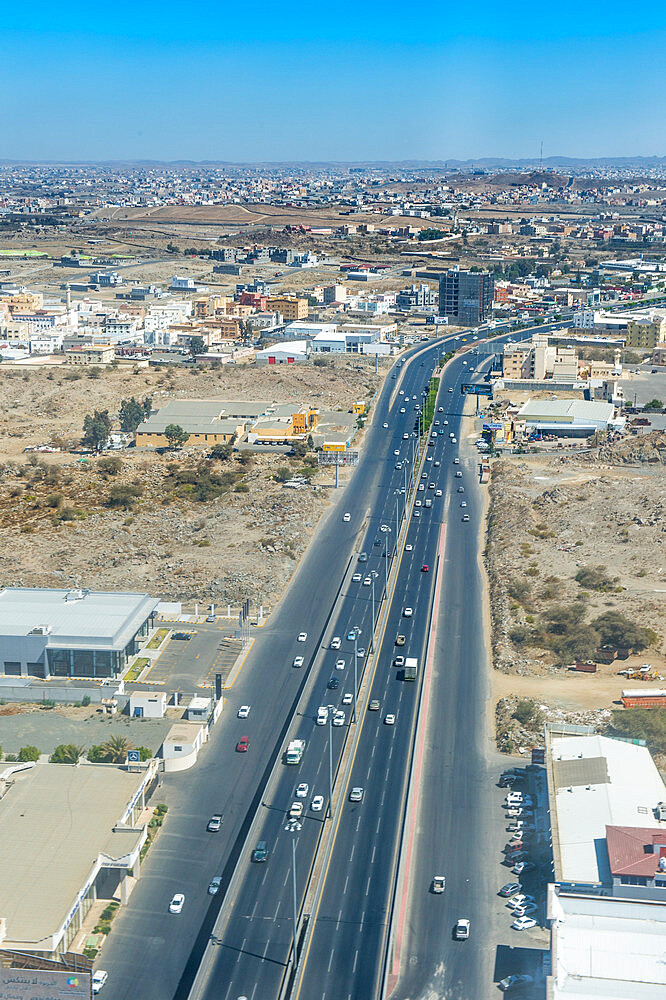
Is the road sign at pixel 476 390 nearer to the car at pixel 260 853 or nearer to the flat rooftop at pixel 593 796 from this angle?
the flat rooftop at pixel 593 796

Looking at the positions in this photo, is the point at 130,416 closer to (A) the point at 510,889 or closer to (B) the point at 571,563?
(B) the point at 571,563

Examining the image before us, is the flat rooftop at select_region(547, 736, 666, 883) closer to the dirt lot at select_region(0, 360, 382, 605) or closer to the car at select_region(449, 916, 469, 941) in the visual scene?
the car at select_region(449, 916, 469, 941)

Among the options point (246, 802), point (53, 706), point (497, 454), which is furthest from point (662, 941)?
point (497, 454)

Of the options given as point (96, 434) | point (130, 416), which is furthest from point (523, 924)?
point (130, 416)

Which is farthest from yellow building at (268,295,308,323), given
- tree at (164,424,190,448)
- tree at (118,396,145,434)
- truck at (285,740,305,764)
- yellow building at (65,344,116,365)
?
truck at (285,740,305,764)

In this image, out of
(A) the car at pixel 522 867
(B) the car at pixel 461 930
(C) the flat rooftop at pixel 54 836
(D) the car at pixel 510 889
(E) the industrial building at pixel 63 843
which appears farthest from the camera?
(A) the car at pixel 522 867

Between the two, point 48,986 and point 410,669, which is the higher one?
point 48,986

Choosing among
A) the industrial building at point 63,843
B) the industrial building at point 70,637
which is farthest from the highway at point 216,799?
the industrial building at point 70,637
